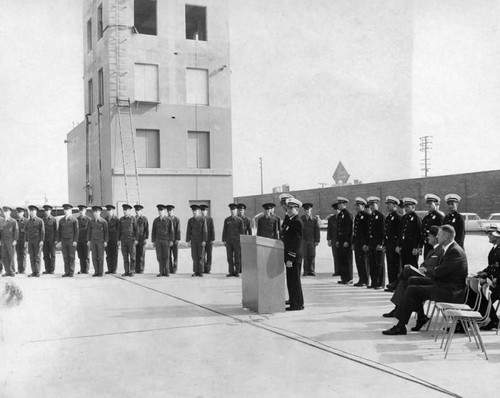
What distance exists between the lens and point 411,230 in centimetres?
1062

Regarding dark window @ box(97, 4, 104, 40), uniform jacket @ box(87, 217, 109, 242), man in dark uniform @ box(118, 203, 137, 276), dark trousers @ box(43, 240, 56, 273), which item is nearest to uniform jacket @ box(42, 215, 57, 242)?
dark trousers @ box(43, 240, 56, 273)

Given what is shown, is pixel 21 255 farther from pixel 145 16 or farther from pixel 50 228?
pixel 145 16

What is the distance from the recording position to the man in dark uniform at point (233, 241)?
14.3 m

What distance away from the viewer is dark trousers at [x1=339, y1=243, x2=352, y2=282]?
1230cm

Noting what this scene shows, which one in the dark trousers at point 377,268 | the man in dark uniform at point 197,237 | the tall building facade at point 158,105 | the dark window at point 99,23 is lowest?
the dark trousers at point 377,268

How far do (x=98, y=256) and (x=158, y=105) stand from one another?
1261cm

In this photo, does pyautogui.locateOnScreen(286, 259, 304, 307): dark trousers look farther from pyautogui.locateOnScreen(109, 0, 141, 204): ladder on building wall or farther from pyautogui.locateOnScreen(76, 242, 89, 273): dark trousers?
pyautogui.locateOnScreen(109, 0, 141, 204): ladder on building wall

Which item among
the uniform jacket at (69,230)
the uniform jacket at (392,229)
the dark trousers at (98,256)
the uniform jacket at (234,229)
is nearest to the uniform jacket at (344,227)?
the uniform jacket at (392,229)

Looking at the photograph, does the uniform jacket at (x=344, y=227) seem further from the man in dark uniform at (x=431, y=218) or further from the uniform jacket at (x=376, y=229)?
the man in dark uniform at (x=431, y=218)

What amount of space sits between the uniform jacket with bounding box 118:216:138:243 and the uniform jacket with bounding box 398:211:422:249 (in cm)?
739

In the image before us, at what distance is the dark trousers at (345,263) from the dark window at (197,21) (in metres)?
17.7

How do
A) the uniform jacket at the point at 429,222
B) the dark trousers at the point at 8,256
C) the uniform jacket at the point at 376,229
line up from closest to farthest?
1. the uniform jacket at the point at 429,222
2. the uniform jacket at the point at 376,229
3. the dark trousers at the point at 8,256

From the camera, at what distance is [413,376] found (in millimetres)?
5293

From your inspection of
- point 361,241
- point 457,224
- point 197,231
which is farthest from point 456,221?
point 197,231
